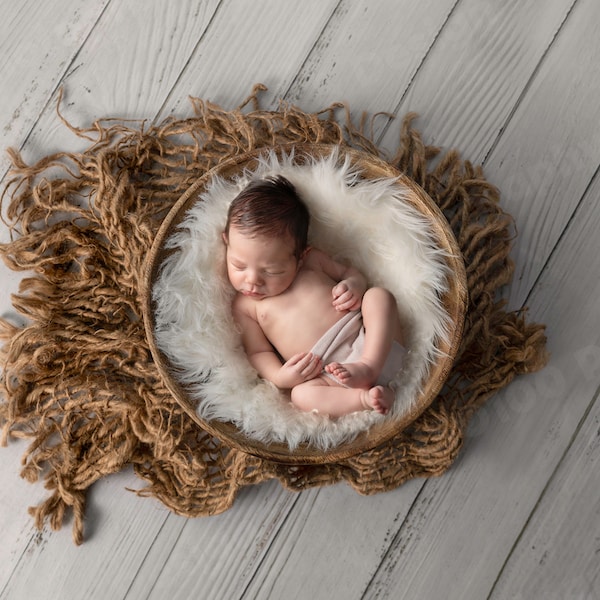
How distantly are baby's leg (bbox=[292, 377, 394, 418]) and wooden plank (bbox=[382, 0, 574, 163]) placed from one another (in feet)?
1.83

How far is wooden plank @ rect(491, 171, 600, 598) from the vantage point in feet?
4.49

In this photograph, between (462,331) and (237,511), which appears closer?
(462,331)

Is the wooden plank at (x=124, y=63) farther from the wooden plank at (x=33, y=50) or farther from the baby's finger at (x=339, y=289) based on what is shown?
the baby's finger at (x=339, y=289)

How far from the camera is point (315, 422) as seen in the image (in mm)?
1250

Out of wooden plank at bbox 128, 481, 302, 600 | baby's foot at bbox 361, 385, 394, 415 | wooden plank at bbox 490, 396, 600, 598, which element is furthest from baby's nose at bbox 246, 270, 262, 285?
wooden plank at bbox 490, 396, 600, 598

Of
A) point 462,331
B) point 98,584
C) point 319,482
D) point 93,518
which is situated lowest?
point 98,584

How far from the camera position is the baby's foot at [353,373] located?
3.92 ft

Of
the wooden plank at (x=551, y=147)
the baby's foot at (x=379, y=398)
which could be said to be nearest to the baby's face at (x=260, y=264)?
the baby's foot at (x=379, y=398)

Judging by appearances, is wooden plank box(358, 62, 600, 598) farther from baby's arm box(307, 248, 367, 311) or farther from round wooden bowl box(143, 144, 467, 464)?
baby's arm box(307, 248, 367, 311)

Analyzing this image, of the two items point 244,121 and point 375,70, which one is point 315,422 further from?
point 375,70

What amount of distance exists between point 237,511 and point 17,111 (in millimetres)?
1002

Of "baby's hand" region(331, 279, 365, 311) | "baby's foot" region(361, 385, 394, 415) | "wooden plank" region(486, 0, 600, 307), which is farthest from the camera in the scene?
"wooden plank" region(486, 0, 600, 307)

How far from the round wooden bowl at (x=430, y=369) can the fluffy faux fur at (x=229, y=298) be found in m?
0.01

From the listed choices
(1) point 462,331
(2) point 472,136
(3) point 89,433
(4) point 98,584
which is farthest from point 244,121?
(4) point 98,584
